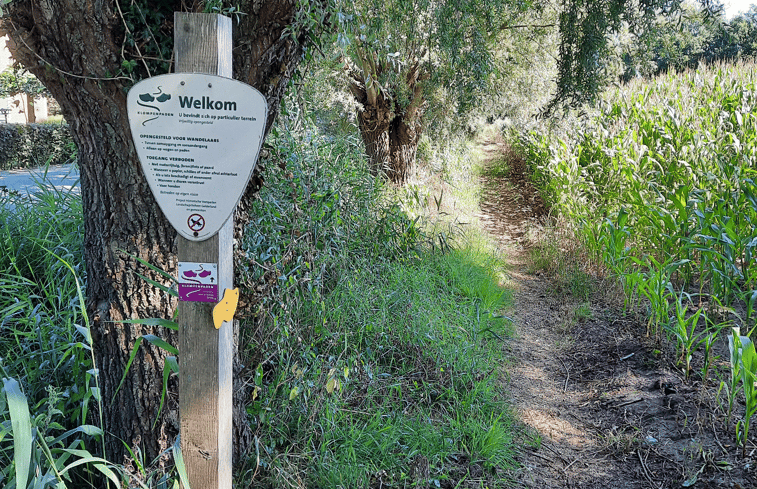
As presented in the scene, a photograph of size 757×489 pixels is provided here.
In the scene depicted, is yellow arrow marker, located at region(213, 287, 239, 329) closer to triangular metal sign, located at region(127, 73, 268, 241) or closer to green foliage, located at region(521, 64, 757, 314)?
triangular metal sign, located at region(127, 73, 268, 241)

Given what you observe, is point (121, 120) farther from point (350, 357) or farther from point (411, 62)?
point (411, 62)

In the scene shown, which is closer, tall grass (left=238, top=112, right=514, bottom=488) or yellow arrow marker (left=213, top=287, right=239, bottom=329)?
yellow arrow marker (left=213, top=287, right=239, bottom=329)

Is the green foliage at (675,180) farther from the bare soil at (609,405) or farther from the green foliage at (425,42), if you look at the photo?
the green foliage at (425,42)

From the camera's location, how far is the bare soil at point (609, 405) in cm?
317

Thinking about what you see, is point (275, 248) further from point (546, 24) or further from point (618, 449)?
point (546, 24)

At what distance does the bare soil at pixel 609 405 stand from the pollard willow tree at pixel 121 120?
7.02 feet

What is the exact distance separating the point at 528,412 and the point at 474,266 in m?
2.56

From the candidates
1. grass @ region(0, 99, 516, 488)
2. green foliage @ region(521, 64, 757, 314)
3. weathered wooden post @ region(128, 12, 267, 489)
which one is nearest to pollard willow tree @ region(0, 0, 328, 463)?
grass @ region(0, 99, 516, 488)

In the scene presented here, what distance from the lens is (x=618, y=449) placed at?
3.45 m

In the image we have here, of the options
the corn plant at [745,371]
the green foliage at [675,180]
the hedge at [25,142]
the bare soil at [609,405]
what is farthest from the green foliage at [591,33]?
the hedge at [25,142]

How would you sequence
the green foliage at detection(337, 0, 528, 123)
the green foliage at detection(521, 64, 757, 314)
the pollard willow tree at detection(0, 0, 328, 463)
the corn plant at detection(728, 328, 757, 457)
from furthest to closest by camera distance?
the green foliage at detection(521, 64, 757, 314) → the green foliage at detection(337, 0, 528, 123) → the corn plant at detection(728, 328, 757, 457) → the pollard willow tree at detection(0, 0, 328, 463)

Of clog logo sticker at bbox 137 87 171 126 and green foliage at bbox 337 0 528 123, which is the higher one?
green foliage at bbox 337 0 528 123

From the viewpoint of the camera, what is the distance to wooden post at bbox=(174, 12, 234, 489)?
5.80 ft

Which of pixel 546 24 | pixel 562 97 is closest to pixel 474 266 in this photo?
pixel 562 97
